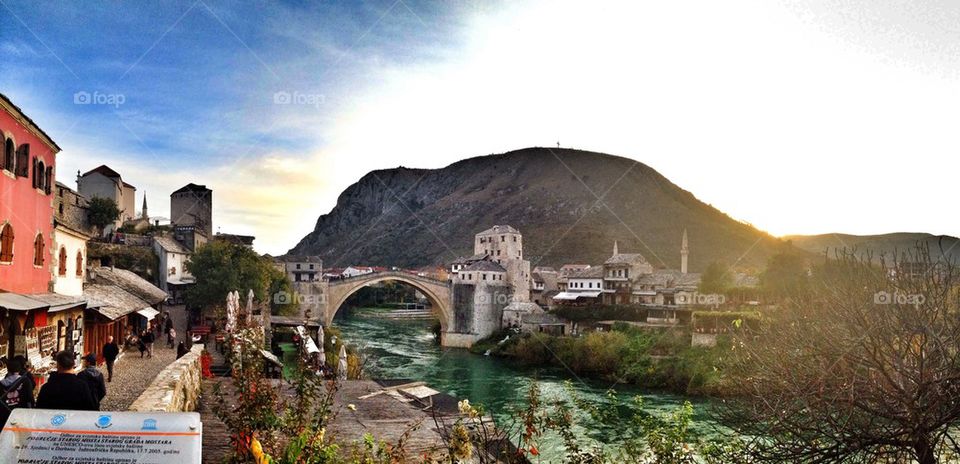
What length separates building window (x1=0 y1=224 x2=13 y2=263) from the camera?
10.6m

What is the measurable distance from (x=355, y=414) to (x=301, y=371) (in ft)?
16.9

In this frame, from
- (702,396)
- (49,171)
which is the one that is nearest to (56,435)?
(49,171)

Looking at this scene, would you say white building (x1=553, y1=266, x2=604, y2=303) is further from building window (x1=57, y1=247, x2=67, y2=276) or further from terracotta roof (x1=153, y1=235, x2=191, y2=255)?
building window (x1=57, y1=247, x2=67, y2=276)

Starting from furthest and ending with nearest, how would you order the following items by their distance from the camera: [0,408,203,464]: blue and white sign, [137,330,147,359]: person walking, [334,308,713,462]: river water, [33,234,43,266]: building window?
[334,308,713,462]: river water
[137,330,147,359]: person walking
[33,234,43,266]: building window
[0,408,203,464]: blue and white sign

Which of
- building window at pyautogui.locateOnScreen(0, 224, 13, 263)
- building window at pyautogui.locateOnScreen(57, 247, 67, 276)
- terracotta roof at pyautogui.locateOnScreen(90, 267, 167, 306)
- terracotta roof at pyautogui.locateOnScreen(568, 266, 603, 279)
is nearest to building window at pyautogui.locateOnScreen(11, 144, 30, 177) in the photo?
building window at pyautogui.locateOnScreen(0, 224, 13, 263)

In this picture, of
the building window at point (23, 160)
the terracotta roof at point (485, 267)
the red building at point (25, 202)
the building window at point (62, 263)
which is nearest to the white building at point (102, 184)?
the terracotta roof at point (485, 267)

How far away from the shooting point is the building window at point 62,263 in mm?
14352

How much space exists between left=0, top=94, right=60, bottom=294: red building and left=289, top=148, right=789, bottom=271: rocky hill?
85.0 metres

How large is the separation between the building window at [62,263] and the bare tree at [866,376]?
1445 cm

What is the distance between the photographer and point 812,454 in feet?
20.8

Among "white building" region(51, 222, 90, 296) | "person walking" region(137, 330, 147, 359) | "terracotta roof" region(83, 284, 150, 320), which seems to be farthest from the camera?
"person walking" region(137, 330, 147, 359)

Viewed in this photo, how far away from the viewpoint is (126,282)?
73.6 ft

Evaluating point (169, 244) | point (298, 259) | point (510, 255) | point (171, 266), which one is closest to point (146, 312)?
point (171, 266)

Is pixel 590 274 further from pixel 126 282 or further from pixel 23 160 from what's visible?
pixel 23 160
